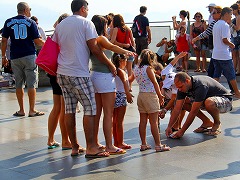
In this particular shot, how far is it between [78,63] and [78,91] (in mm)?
348

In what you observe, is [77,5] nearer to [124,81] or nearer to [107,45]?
[107,45]

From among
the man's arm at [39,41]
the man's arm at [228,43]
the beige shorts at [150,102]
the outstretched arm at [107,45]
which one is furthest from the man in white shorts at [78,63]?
the man's arm at [228,43]

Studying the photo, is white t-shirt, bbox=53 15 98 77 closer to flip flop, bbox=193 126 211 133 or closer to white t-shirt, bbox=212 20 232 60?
flip flop, bbox=193 126 211 133

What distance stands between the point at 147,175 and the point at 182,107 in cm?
255

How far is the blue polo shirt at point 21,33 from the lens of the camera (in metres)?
11.3

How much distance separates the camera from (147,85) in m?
8.66

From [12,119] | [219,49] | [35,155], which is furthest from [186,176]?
[219,49]

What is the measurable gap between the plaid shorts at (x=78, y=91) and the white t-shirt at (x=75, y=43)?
0.24 ft

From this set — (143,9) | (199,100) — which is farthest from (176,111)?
(143,9)

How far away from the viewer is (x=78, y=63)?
804cm

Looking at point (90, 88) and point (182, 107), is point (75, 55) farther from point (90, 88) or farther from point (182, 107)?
point (182, 107)

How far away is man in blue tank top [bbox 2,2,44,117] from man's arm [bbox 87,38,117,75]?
324 cm

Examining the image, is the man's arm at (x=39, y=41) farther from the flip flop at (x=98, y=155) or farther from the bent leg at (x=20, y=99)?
the flip flop at (x=98, y=155)

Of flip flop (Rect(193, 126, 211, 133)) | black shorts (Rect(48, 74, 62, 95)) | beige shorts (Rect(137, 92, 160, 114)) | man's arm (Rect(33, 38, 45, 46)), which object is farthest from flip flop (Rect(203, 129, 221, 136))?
man's arm (Rect(33, 38, 45, 46))
